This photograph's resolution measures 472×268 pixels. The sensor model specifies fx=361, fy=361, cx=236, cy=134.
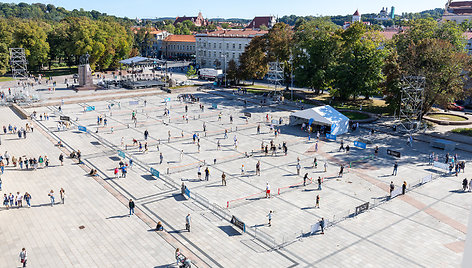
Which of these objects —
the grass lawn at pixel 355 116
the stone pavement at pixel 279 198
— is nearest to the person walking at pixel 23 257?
the stone pavement at pixel 279 198

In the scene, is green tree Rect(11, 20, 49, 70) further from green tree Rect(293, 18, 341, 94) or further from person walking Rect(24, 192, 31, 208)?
person walking Rect(24, 192, 31, 208)

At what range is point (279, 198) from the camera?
24.0 metres

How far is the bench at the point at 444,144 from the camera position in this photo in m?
34.4

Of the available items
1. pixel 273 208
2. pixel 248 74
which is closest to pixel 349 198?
pixel 273 208

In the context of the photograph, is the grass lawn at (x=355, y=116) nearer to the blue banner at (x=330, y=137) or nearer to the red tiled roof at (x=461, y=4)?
the blue banner at (x=330, y=137)

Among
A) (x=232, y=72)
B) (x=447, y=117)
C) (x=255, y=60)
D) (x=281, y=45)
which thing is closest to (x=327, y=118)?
(x=447, y=117)

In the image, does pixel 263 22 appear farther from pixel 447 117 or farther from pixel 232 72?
pixel 447 117

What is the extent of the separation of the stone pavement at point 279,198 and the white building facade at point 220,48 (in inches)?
Answer: 1992

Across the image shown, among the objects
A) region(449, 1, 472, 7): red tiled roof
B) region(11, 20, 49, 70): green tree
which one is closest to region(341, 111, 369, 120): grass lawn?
region(11, 20, 49, 70): green tree

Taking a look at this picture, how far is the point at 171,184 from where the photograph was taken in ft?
85.1

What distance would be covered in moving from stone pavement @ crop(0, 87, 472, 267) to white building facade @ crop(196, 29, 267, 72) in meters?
50.6

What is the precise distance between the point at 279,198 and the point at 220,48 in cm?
7428

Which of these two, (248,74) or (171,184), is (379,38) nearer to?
(248,74)

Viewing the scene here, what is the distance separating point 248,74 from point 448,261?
53.7 metres
